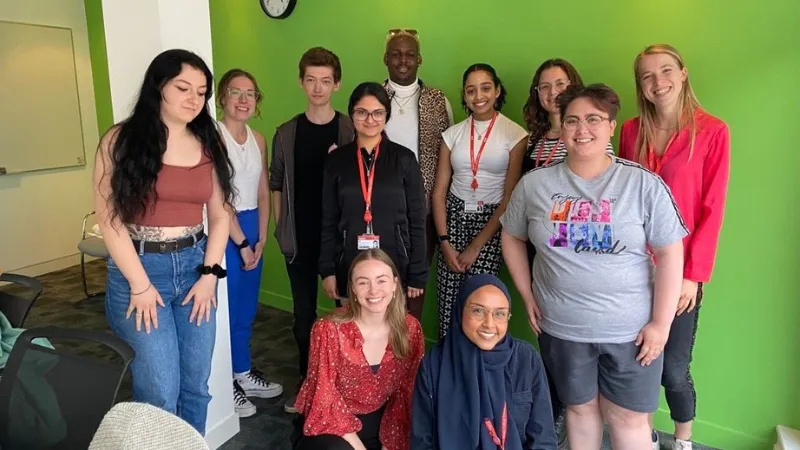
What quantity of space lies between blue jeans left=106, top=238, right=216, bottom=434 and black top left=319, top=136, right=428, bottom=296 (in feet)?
2.00

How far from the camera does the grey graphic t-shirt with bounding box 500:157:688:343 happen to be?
6.11 ft

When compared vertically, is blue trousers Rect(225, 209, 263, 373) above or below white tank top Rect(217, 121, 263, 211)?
below

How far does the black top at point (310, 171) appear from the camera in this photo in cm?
277

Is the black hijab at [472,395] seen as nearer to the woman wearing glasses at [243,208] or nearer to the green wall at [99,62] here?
the woman wearing glasses at [243,208]

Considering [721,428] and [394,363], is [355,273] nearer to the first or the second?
[394,363]

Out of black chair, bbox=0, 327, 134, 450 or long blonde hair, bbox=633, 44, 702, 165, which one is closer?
black chair, bbox=0, 327, 134, 450

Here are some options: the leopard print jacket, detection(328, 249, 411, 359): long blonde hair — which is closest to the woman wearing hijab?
detection(328, 249, 411, 359): long blonde hair

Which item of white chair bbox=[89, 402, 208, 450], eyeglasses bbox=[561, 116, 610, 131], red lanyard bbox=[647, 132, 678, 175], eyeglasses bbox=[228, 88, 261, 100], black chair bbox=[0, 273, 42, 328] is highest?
eyeglasses bbox=[228, 88, 261, 100]

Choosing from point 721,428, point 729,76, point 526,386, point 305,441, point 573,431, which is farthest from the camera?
point 721,428

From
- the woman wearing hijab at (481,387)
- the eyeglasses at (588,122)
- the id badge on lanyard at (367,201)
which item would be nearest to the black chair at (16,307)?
the id badge on lanyard at (367,201)

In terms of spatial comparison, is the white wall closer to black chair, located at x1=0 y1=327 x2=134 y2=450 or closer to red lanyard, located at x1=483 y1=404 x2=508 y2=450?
black chair, located at x1=0 y1=327 x2=134 y2=450

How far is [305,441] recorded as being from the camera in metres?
1.99

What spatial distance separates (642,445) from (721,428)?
0.83 meters

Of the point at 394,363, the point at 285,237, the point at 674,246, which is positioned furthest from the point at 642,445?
the point at 285,237
